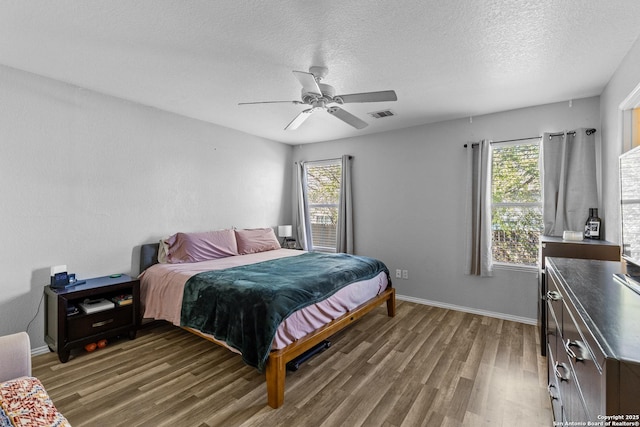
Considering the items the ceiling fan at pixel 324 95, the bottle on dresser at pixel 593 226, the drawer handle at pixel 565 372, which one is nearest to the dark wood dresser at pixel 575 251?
the bottle on dresser at pixel 593 226

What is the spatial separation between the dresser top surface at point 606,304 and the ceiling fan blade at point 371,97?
5.19 feet

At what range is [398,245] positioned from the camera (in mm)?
4434

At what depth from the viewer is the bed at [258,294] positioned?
6.93 ft

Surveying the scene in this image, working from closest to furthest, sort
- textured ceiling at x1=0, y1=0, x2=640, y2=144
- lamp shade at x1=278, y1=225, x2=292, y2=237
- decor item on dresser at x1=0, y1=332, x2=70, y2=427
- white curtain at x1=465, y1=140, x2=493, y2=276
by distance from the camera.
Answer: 1. decor item on dresser at x1=0, y1=332, x2=70, y2=427
2. textured ceiling at x1=0, y1=0, x2=640, y2=144
3. white curtain at x1=465, y1=140, x2=493, y2=276
4. lamp shade at x1=278, y1=225, x2=292, y2=237

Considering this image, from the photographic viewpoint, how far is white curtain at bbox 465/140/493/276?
11.9 ft

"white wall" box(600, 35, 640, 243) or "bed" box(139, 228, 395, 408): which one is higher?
"white wall" box(600, 35, 640, 243)

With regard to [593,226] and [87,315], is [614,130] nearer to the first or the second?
[593,226]

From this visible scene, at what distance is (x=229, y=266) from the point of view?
330 cm

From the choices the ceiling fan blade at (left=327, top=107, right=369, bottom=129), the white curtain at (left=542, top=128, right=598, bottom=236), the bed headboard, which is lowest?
the bed headboard

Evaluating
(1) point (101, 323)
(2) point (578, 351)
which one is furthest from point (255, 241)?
(2) point (578, 351)

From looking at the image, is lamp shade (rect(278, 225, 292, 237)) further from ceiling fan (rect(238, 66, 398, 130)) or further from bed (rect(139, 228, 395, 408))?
ceiling fan (rect(238, 66, 398, 130))

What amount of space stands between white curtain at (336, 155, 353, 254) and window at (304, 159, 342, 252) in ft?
0.76

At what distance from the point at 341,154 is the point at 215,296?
3332 millimetres

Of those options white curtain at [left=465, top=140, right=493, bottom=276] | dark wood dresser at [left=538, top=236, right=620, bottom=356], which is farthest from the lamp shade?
dark wood dresser at [left=538, top=236, right=620, bottom=356]
